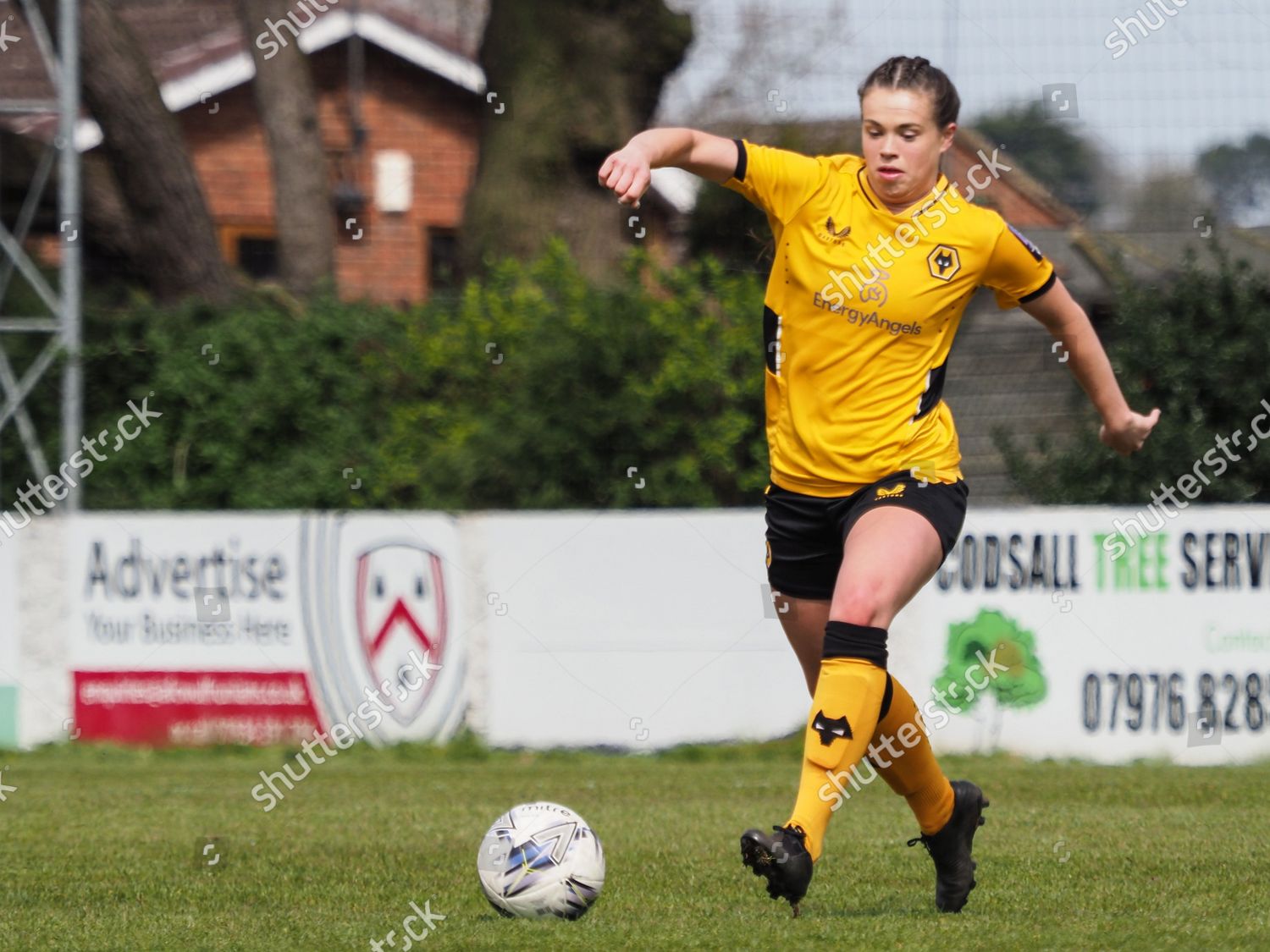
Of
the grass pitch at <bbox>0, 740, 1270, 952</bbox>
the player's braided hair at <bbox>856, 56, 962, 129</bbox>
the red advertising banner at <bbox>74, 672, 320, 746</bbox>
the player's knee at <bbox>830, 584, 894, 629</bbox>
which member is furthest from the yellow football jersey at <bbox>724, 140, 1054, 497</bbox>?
the red advertising banner at <bbox>74, 672, 320, 746</bbox>

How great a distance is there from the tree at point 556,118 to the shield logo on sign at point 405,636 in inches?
209

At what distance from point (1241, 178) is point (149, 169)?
31.7 ft

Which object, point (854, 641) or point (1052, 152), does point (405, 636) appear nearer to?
point (1052, 152)

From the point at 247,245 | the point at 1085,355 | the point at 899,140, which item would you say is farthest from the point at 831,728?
the point at 247,245

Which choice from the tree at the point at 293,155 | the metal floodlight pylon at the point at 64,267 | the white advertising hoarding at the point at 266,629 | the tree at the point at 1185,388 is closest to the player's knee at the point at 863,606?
the white advertising hoarding at the point at 266,629

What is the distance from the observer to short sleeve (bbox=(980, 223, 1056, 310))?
17.0ft

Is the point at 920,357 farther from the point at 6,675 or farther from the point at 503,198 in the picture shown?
the point at 503,198

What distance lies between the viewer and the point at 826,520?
5121 mm

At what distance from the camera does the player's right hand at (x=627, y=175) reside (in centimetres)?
459

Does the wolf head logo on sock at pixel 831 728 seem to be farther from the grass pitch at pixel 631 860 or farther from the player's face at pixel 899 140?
the player's face at pixel 899 140

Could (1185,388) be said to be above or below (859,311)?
below

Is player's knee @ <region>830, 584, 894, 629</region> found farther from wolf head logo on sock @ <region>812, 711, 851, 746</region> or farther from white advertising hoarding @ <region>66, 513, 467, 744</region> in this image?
white advertising hoarding @ <region>66, 513, 467, 744</region>

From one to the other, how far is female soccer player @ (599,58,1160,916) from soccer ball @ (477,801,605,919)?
2.14 ft

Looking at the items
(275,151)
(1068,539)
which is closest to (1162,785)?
(1068,539)
